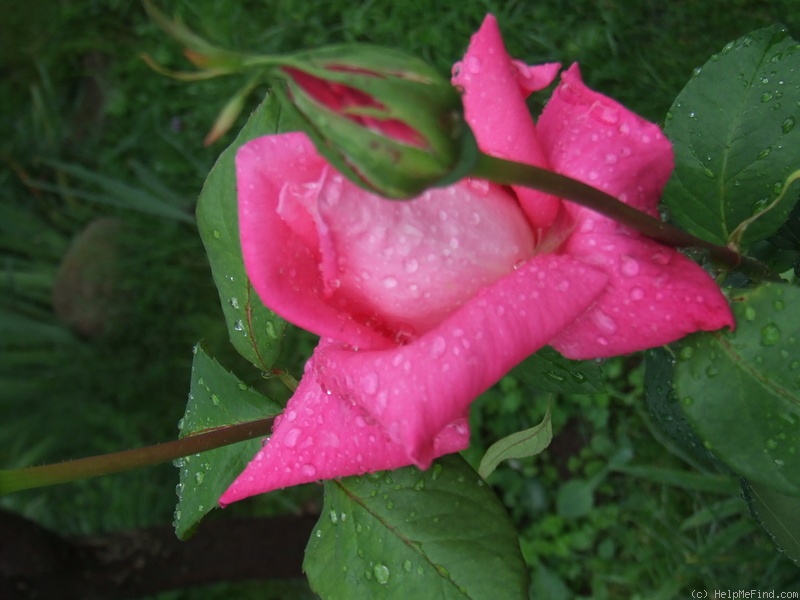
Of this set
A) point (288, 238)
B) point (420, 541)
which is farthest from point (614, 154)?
point (420, 541)

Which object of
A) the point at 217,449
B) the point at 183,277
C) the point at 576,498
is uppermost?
the point at 217,449

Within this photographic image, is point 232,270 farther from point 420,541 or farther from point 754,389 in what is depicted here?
point 754,389

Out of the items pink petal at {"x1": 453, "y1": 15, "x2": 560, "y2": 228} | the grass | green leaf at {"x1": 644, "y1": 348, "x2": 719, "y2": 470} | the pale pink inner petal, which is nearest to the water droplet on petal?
the pale pink inner petal

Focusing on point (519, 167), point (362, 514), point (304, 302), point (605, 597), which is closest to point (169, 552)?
point (605, 597)

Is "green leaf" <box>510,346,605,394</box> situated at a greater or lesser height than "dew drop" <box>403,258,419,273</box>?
lesser

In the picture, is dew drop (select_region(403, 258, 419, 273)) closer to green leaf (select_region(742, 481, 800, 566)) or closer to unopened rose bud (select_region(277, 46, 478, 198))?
unopened rose bud (select_region(277, 46, 478, 198))

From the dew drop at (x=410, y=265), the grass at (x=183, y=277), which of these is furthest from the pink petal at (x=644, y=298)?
the grass at (x=183, y=277)

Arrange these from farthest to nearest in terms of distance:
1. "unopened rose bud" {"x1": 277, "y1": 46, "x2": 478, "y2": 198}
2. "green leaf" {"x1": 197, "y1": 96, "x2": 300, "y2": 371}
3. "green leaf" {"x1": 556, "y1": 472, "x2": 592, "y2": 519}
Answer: "green leaf" {"x1": 556, "y1": 472, "x2": 592, "y2": 519}, "green leaf" {"x1": 197, "y1": 96, "x2": 300, "y2": 371}, "unopened rose bud" {"x1": 277, "y1": 46, "x2": 478, "y2": 198}
